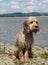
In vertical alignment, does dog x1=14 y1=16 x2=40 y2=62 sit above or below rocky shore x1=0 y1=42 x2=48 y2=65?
above

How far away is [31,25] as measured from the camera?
1075 cm

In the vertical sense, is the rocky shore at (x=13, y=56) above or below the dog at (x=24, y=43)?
below

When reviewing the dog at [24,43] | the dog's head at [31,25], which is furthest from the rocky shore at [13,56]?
the dog's head at [31,25]

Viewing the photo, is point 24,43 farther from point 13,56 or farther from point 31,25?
point 31,25

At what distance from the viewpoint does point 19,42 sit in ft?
36.7

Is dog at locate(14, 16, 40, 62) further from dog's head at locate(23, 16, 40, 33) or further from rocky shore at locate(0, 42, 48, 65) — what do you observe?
rocky shore at locate(0, 42, 48, 65)

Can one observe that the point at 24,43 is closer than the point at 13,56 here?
Yes

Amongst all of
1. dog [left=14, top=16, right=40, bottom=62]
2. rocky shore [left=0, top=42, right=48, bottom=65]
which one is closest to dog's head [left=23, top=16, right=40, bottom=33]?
dog [left=14, top=16, right=40, bottom=62]

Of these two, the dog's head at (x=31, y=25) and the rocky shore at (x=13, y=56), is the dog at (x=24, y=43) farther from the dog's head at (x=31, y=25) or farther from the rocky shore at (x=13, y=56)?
the rocky shore at (x=13, y=56)

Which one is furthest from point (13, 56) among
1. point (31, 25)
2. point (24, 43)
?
point (31, 25)

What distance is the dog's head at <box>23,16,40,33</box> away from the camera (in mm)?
10667

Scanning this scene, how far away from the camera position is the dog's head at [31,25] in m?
10.7

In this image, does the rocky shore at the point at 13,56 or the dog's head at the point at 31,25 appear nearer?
the dog's head at the point at 31,25

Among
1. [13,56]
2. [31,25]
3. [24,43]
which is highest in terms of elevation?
[31,25]
